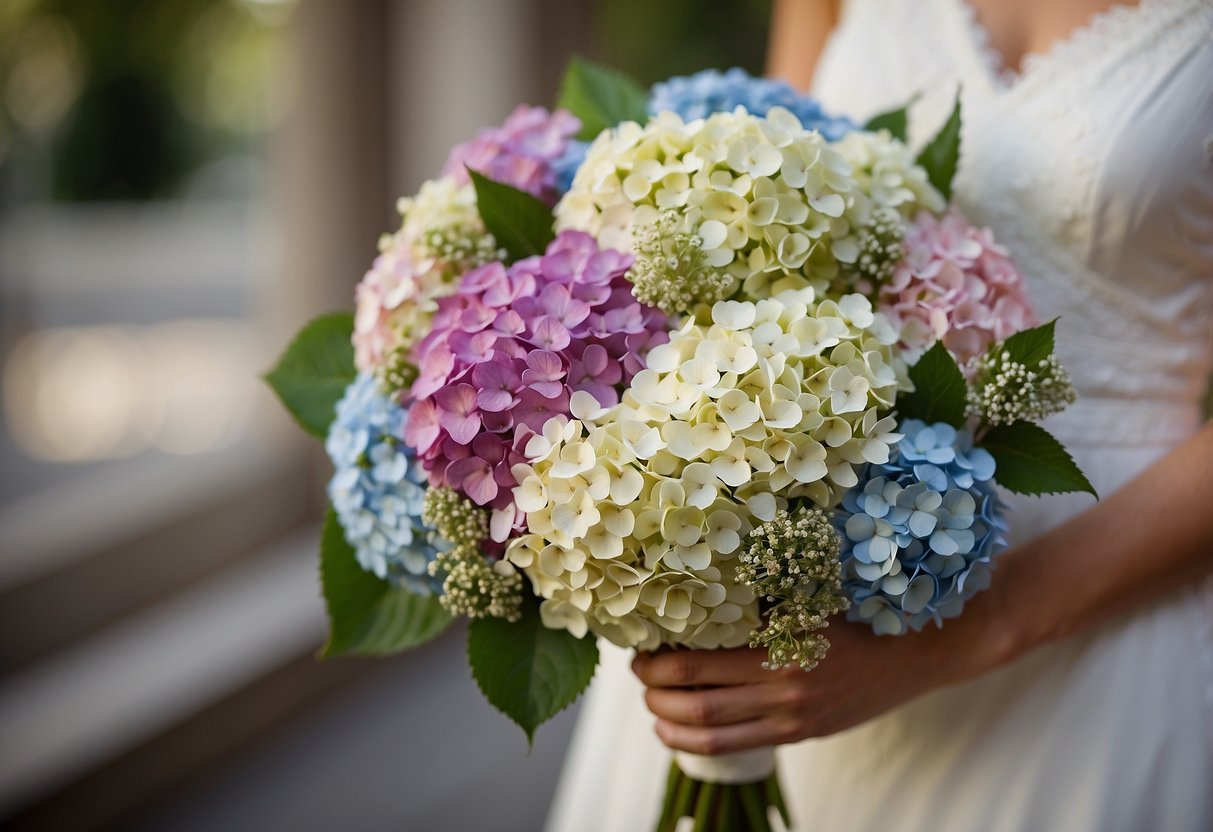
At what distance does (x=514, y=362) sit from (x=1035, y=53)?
2.74ft

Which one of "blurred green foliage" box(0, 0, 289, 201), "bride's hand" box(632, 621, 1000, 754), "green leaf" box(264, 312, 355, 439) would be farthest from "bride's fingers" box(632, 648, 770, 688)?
"blurred green foliage" box(0, 0, 289, 201)

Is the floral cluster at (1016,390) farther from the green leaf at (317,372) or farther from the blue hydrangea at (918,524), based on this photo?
the green leaf at (317,372)

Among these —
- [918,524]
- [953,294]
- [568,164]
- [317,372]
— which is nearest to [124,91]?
[317,372]

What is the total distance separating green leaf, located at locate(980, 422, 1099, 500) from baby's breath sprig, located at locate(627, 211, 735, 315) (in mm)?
295

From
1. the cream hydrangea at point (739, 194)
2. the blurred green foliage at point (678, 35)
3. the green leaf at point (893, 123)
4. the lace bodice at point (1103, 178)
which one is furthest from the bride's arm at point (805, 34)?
the blurred green foliage at point (678, 35)

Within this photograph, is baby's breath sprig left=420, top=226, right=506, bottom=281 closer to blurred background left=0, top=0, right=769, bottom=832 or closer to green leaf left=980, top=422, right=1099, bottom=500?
green leaf left=980, top=422, right=1099, bottom=500

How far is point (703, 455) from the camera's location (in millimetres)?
761

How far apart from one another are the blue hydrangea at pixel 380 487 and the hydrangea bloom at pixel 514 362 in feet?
0.12

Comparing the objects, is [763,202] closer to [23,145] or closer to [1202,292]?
[1202,292]

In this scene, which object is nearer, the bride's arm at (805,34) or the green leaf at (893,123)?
the green leaf at (893,123)

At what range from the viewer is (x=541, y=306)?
838mm

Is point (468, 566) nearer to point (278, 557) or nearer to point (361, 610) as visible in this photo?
point (361, 610)

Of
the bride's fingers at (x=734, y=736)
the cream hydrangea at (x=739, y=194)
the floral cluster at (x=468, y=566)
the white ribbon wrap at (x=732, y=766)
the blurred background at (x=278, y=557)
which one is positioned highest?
the cream hydrangea at (x=739, y=194)

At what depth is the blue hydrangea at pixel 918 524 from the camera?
79 cm
